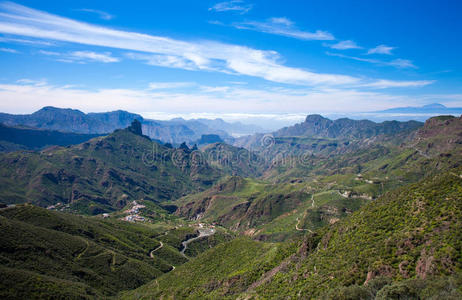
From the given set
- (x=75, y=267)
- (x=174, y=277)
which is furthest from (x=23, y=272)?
(x=174, y=277)

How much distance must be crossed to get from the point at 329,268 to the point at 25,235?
121m

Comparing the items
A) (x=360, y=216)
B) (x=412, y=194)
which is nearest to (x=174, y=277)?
(x=360, y=216)

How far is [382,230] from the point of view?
191 ft

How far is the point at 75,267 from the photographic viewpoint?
370ft

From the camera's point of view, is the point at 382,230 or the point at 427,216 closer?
the point at 427,216

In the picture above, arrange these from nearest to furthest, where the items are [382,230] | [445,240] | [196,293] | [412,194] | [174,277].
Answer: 1. [445,240]
2. [382,230]
3. [412,194]
4. [196,293]
5. [174,277]

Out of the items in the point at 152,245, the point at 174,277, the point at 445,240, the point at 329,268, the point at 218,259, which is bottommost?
the point at 152,245

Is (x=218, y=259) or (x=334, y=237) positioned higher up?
(x=334, y=237)

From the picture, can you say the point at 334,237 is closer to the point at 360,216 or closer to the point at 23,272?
the point at 360,216

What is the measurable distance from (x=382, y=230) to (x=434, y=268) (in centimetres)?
2012

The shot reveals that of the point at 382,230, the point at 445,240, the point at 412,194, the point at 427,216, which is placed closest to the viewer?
the point at 445,240

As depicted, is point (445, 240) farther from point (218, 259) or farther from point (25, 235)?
point (25, 235)

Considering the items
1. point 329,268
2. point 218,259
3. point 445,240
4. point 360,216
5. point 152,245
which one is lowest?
point 152,245

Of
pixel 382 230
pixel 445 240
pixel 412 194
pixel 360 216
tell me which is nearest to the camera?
pixel 445 240
